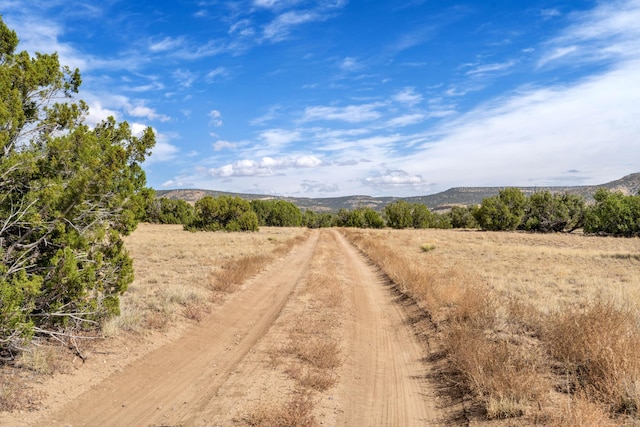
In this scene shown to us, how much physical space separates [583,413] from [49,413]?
6.91 m

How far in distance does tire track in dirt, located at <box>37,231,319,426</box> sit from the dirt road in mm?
15

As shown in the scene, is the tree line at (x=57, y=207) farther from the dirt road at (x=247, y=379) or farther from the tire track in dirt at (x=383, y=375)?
the tire track in dirt at (x=383, y=375)

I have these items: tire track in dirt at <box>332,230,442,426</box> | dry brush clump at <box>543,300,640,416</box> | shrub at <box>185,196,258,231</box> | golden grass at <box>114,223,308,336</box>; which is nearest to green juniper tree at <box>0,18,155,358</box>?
golden grass at <box>114,223,308,336</box>

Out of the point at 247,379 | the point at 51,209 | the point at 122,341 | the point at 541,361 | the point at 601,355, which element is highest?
the point at 51,209

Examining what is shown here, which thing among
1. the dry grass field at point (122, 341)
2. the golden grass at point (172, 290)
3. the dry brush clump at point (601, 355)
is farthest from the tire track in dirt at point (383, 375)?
the golden grass at point (172, 290)

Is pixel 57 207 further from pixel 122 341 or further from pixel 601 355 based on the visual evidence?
pixel 601 355

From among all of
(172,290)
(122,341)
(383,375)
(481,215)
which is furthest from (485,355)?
(481,215)

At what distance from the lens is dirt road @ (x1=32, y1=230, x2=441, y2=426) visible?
5551 millimetres

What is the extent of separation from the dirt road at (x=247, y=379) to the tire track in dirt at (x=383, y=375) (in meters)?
0.02

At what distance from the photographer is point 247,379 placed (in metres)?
6.75

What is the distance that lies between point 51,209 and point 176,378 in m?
3.70

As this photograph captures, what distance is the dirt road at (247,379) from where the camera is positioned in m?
5.55

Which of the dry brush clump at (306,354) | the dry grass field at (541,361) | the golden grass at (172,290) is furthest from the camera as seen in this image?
the golden grass at (172,290)

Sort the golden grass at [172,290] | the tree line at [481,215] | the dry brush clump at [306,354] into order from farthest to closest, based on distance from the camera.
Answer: the tree line at [481,215] < the golden grass at [172,290] < the dry brush clump at [306,354]
